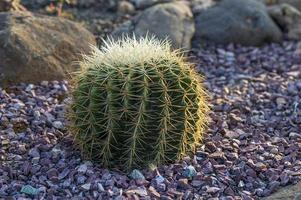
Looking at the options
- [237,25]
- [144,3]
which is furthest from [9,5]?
[237,25]

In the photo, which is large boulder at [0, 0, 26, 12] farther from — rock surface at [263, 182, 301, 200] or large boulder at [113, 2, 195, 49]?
rock surface at [263, 182, 301, 200]

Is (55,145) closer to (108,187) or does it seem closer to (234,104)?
(108,187)

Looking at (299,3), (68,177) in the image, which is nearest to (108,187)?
(68,177)

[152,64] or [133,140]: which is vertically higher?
[152,64]

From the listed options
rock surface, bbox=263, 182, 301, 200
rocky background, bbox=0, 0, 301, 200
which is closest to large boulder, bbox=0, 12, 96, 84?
rocky background, bbox=0, 0, 301, 200

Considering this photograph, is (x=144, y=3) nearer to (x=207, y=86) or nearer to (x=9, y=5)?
(x=9, y=5)

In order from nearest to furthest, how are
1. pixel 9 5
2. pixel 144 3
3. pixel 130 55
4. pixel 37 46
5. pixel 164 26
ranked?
pixel 130 55 → pixel 37 46 → pixel 9 5 → pixel 164 26 → pixel 144 3
